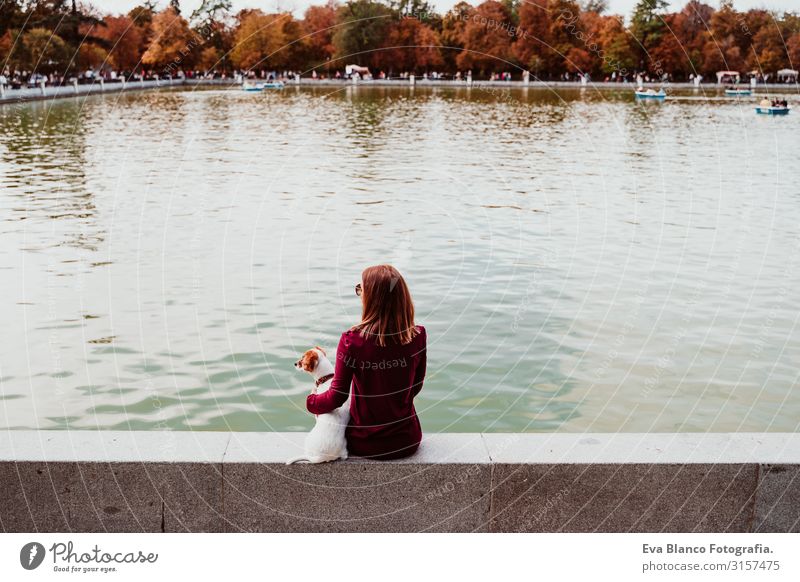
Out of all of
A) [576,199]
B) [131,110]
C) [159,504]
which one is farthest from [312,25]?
[159,504]

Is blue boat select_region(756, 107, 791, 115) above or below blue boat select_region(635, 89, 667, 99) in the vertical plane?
below

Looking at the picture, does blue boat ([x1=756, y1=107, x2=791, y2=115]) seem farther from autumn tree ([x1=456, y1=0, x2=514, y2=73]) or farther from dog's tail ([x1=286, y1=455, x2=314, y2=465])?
dog's tail ([x1=286, y1=455, x2=314, y2=465])

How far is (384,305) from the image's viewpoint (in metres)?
3.98

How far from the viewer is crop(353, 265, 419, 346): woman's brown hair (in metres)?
3.98

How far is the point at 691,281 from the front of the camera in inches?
536

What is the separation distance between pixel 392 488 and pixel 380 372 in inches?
20.1

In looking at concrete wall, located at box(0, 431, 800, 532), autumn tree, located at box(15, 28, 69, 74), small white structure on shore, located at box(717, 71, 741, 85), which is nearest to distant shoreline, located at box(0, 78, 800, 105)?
small white structure on shore, located at box(717, 71, 741, 85)

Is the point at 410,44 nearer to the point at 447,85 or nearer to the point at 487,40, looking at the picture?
the point at 487,40

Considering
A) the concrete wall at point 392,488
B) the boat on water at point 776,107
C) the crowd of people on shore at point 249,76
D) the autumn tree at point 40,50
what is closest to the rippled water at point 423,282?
the concrete wall at point 392,488

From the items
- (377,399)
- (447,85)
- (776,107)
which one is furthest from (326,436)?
(447,85)

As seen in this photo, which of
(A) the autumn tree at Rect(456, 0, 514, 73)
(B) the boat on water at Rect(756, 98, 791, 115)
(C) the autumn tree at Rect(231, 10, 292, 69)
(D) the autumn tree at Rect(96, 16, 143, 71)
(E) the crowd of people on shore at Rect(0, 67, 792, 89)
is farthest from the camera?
(D) the autumn tree at Rect(96, 16, 143, 71)

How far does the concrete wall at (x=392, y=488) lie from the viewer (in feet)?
13.3
